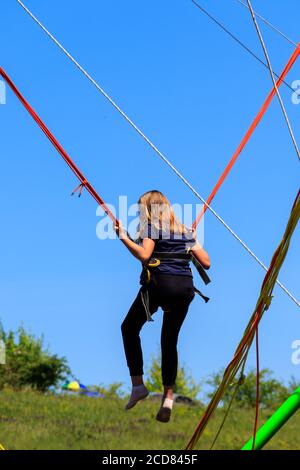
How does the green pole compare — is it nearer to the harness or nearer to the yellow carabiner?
the harness

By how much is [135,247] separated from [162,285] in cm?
37

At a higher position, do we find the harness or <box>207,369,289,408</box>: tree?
<box>207,369,289,408</box>: tree

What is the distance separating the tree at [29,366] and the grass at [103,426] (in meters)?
0.84

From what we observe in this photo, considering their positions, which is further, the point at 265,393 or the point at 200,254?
the point at 265,393

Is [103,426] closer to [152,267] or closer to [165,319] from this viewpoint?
[165,319]

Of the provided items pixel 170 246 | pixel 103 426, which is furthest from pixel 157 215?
pixel 103 426

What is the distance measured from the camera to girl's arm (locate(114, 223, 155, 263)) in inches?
327

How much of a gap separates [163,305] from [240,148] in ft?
5.94

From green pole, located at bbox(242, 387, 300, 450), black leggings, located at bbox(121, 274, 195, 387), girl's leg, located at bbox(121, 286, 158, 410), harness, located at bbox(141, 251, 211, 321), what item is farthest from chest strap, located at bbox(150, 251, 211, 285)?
green pole, located at bbox(242, 387, 300, 450)

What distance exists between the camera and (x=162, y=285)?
27.6 ft

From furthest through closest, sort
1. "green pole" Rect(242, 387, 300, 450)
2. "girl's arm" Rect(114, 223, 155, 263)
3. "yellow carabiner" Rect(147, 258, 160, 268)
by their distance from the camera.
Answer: "green pole" Rect(242, 387, 300, 450) → "yellow carabiner" Rect(147, 258, 160, 268) → "girl's arm" Rect(114, 223, 155, 263)

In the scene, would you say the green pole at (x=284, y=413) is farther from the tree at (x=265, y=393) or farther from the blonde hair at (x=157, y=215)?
the tree at (x=265, y=393)
